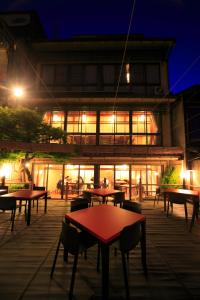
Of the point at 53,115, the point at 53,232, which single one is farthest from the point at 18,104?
the point at 53,232

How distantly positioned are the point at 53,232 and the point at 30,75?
43.3 ft

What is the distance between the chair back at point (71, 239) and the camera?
2318 millimetres

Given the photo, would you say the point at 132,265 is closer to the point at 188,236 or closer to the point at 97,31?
the point at 188,236

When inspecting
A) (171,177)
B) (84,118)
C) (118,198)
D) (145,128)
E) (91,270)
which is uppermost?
(84,118)

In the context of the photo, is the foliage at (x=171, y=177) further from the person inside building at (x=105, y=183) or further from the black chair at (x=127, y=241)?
the black chair at (x=127, y=241)

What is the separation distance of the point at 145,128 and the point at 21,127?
862 centimetres

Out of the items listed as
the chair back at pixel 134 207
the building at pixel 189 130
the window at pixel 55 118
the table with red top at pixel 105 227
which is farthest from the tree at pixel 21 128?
the building at pixel 189 130

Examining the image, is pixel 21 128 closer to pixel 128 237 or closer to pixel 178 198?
pixel 178 198

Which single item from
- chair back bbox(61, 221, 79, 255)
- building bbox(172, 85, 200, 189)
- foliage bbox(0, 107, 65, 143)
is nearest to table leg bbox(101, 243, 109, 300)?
chair back bbox(61, 221, 79, 255)

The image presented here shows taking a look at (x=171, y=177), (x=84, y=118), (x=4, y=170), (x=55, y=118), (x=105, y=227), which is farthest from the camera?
(x=55, y=118)

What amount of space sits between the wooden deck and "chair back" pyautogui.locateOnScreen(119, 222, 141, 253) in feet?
2.34

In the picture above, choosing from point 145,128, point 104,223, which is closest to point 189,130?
point 145,128

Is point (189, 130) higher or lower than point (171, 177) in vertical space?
higher

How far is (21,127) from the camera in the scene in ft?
29.8
